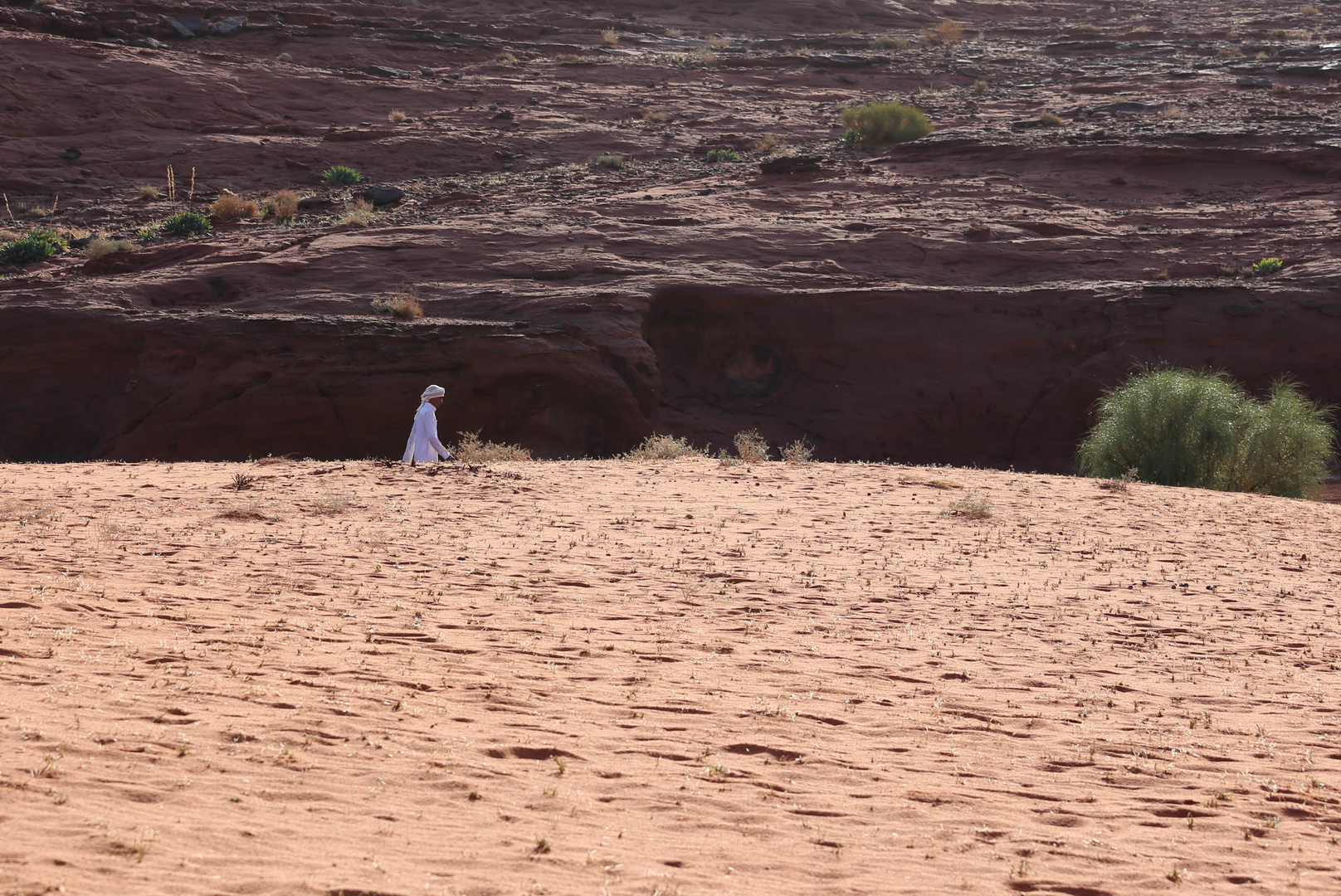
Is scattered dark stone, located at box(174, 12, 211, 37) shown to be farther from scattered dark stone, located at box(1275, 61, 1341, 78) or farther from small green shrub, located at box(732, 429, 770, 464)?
scattered dark stone, located at box(1275, 61, 1341, 78)

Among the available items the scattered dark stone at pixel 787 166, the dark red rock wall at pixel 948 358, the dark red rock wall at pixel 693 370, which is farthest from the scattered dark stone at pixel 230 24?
the dark red rock wall at pixel 948 358

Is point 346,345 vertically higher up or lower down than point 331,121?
lower down

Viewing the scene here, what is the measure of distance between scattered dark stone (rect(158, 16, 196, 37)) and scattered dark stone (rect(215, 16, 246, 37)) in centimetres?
80

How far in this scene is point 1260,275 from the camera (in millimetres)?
18453

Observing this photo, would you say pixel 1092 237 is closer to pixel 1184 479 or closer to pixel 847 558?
pixel 1184 479

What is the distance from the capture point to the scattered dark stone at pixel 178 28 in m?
28.9

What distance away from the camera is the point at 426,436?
1284 cm

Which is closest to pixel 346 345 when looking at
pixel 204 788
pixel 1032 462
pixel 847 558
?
pixel 847 558

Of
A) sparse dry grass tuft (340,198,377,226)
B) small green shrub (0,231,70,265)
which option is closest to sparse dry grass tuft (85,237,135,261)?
small green shrub (0,231,70,265)

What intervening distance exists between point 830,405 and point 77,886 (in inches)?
624

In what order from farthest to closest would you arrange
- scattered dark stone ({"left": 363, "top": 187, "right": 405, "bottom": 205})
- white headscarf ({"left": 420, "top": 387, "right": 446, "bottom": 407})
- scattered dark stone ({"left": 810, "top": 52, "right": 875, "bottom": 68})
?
scattered dark stone ({"left": 810, "top": 52, "right": 875, "bottom": 68})
scattered dark stone ({"left": 363, "top": 187, "right": 405, "bottom": 205})
white headscarf ({"left": 420, "top": 387, "right": 446, "bottom": 407})

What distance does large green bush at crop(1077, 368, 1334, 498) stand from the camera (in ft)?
48.3

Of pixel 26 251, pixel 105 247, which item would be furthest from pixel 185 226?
pixel 26 251

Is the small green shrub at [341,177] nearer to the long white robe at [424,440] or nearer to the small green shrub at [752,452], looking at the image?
the long white robe at [424,440]
